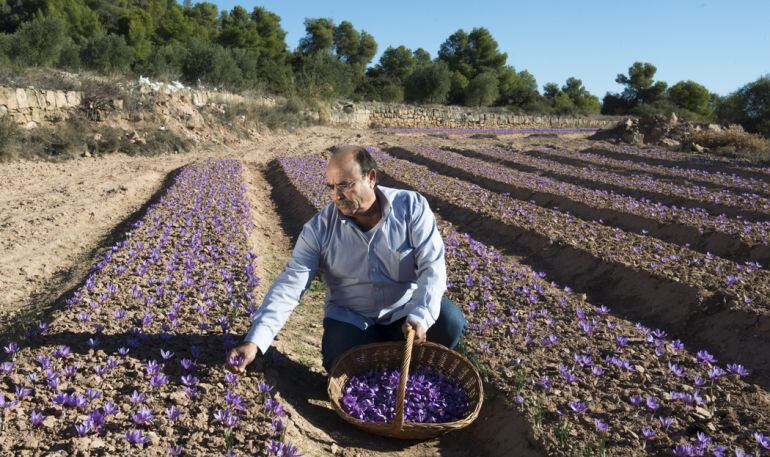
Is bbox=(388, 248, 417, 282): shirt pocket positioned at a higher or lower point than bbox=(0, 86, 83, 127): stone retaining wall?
lower

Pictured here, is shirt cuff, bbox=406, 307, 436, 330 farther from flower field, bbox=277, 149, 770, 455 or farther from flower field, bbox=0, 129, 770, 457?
flower field, bbox=277, 149, 770, 455

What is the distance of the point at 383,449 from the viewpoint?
3.59 m

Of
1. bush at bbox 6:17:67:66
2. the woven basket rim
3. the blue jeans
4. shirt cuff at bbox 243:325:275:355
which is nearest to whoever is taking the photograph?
the woven basket rim

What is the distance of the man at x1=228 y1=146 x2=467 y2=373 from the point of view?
12.0 feet

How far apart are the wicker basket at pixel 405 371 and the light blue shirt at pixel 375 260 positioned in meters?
0.23

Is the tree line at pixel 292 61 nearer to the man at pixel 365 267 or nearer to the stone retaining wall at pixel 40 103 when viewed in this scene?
the stone retaining wall at pixel 40 103

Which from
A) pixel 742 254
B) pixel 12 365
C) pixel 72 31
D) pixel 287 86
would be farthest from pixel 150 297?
pixel 72 31

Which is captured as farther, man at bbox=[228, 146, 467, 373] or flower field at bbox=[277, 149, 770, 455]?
man at bbox=[228, 146, 467, 373]

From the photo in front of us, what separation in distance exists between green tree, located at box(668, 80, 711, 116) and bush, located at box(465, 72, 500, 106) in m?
21.6

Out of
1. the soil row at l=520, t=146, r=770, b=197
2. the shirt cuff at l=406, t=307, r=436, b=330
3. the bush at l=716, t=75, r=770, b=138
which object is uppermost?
the bush at l=716, t=75, r=770, b=138

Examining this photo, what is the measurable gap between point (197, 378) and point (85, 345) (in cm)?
100

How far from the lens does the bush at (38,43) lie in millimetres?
23703

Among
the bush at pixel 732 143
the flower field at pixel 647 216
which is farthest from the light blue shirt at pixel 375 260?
the bush at pixel 732 143

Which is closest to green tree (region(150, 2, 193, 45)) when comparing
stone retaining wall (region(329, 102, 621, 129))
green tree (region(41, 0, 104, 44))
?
green tree (region(41, 0, 104, 44))
